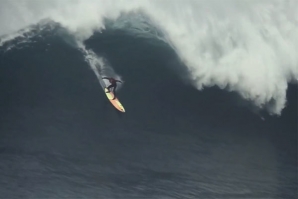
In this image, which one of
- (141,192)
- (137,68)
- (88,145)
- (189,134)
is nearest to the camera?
(141,192)

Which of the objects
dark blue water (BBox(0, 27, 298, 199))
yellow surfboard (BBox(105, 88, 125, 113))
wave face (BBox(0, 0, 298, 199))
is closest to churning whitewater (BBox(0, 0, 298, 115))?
wave face (BBox(0, 0, 298, 199))

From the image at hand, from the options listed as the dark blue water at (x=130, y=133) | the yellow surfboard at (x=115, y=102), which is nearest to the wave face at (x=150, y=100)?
the dark blue water at (x=130, y=133)

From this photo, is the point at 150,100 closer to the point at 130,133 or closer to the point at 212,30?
the point at 130,133

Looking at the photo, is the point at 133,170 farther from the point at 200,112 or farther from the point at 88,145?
the point at 200,112

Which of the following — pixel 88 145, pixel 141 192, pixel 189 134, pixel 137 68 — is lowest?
pixel 141 192

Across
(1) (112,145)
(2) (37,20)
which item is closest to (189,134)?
(1) (112,145)

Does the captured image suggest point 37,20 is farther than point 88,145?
Yes
